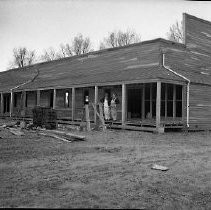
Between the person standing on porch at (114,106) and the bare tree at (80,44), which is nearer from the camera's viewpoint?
the person standing on porch at (114,106)

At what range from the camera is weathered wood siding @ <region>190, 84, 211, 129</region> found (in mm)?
20078

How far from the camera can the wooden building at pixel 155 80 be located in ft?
63.5

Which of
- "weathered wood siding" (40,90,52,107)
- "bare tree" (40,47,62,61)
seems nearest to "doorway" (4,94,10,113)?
"weathered wood siding" (40,90,52,107)

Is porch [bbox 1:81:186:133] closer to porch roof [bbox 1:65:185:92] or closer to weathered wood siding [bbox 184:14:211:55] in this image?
porch roof [bbox 1:65:185:92]

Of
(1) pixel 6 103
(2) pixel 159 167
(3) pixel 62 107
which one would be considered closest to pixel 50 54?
(1) pixel 6 103

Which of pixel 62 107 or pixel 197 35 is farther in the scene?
pixel 62 107

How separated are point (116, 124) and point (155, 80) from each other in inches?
197

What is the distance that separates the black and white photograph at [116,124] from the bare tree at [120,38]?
32.9 meters

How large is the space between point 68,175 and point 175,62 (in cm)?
1491

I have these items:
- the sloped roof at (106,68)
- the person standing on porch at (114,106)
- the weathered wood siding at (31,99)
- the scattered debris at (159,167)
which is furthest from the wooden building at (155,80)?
the scattered debris at (159,167)

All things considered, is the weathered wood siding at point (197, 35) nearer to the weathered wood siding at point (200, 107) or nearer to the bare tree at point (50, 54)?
the weathered wood siding at point (200, 107)

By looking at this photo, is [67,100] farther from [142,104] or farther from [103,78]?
[142,104]

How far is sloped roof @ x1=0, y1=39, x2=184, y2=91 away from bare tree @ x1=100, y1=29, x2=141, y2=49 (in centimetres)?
3641

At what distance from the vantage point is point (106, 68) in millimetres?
23812
